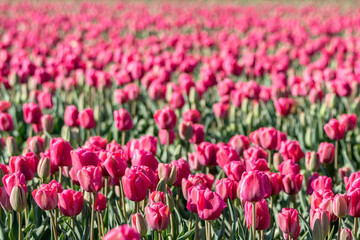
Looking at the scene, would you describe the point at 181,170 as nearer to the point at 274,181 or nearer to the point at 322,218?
the point at 274,181

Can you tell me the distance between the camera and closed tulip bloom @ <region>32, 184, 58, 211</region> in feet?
6.13

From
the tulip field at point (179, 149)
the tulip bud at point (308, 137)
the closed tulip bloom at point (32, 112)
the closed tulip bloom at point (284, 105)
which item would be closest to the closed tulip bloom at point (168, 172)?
the tulip field at point (179, 149)

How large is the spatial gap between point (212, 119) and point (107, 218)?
2.01 metres

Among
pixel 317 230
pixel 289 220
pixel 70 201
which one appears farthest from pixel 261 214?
pixel 70 201

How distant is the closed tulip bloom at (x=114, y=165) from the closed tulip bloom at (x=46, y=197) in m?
0.24

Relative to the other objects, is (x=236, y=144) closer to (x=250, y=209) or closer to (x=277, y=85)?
(x=250, y=209)

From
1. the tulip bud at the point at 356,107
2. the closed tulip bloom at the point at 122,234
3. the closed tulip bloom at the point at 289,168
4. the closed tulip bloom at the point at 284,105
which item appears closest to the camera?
the closed tulip bloom at the point at 122,234

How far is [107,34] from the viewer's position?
9570mm

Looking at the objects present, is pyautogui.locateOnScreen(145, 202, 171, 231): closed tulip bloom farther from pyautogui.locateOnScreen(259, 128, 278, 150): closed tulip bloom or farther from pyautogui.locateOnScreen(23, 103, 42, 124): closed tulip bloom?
→ pyautogui.locateOnScreen(23, 103, 42, 124): closed tulip bloom

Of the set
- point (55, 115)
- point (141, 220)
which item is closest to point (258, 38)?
point (55, 115)

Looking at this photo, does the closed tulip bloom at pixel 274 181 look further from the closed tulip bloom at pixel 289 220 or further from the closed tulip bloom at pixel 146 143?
the closed tulip bloom at pixel 146 143

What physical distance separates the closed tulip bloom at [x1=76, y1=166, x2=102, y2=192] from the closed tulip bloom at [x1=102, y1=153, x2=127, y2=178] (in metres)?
0.05

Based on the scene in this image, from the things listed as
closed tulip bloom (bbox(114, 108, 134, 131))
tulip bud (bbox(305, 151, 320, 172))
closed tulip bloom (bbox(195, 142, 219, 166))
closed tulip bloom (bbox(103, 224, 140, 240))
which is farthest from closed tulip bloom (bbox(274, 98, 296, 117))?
closed tulip bloom (bbox(103, 224, 140, 240))

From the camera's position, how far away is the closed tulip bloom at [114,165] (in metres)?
2.03
